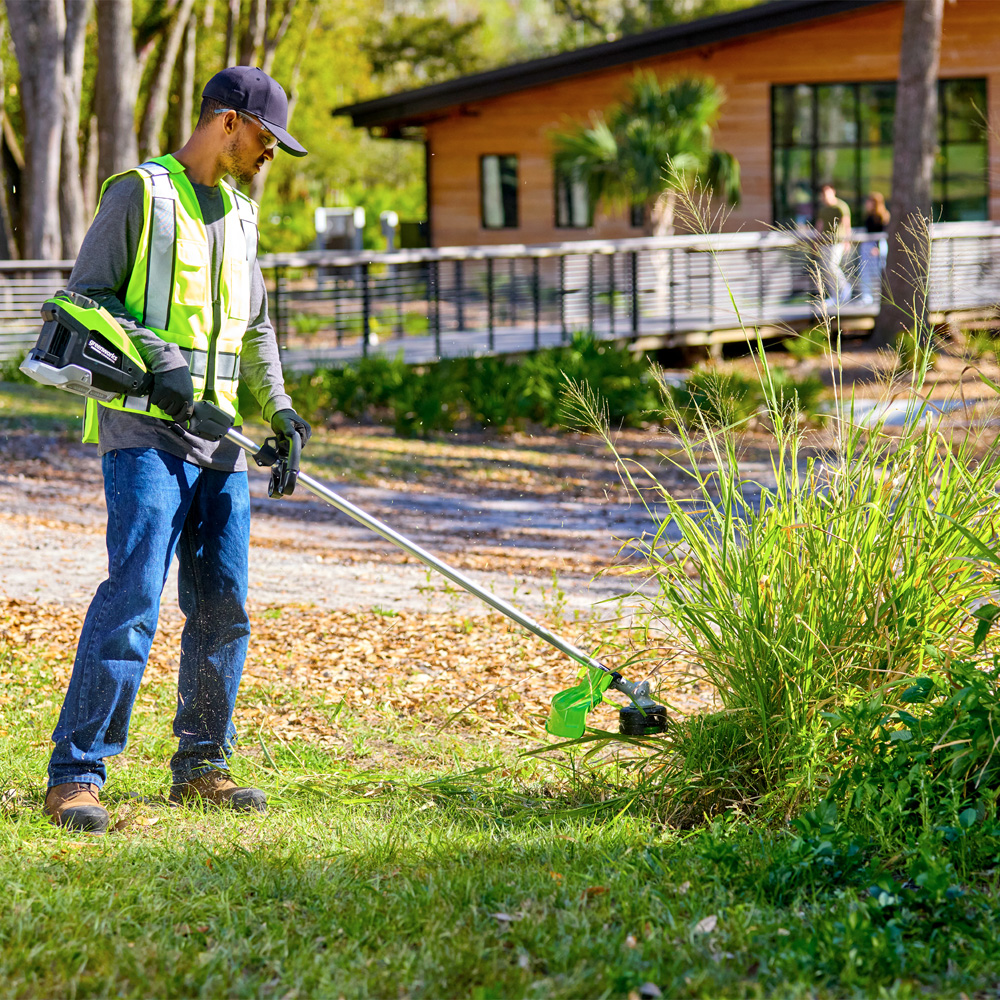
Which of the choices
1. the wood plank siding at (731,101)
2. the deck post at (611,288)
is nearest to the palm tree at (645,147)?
the wood plank siding at (731,101)

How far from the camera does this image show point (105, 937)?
284cm

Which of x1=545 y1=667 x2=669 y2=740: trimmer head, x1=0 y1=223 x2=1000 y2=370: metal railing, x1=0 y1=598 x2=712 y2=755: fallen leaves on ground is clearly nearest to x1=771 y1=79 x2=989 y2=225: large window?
x1=0 y1=223 x2=1000 y2=370: metal railing

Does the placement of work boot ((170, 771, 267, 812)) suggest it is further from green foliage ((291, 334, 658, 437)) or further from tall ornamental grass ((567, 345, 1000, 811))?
green foliage ((291, 334, 658, 437))

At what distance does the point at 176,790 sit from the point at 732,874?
5.57ft

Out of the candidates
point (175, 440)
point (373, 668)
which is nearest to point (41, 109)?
point (373, 668)

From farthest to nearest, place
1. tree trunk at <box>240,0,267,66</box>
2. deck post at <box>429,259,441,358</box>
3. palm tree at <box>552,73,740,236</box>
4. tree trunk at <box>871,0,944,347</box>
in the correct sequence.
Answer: tree trunk at <box>240,0,267,66</box> → palm tree at <box>552,73,740,236</box> → tree trunk at <box>871,0,944,347</box> → deck post at <box>429,259,441,358</box>

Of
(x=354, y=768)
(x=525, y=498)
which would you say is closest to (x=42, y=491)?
(x=525, y=498)

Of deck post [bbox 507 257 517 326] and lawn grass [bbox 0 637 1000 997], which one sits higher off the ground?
deck post [bbox 507 257 517 326]

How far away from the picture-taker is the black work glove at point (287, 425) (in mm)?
3943

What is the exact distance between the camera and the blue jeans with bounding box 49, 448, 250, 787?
11.9 ft

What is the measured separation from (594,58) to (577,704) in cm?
2138

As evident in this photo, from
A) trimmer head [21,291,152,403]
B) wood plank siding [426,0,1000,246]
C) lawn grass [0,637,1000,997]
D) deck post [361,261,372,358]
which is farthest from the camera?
wood plank siding [426,0,1000,246]

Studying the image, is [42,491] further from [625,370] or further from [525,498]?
[625,370]

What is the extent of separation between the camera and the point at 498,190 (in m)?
26.5
